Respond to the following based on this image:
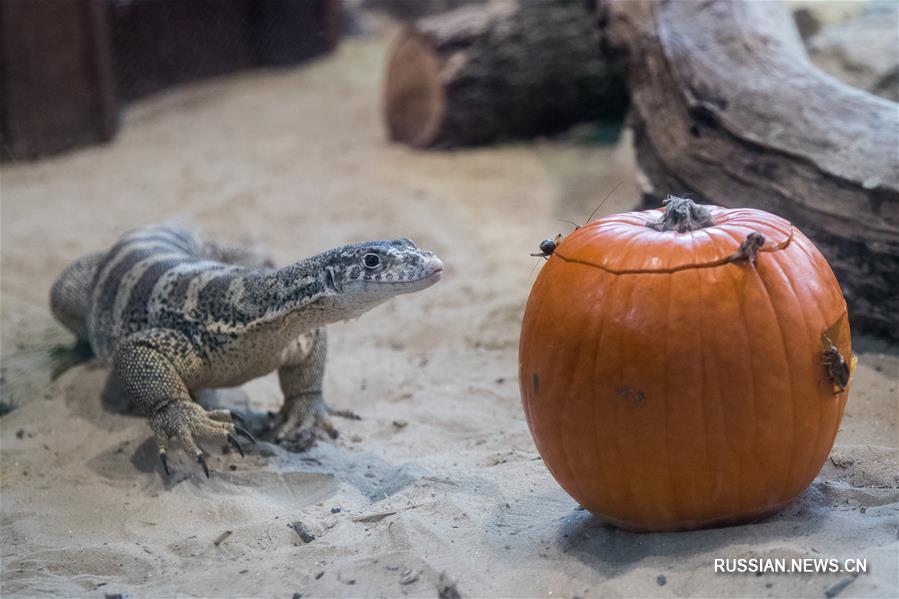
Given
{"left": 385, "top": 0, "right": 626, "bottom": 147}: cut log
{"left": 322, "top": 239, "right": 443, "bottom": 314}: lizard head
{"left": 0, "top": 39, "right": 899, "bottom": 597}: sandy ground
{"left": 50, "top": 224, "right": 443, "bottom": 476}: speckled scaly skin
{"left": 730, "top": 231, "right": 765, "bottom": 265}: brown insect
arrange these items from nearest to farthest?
1. {"left": 730, "top": 231, "right": 765, "bottom": 265}: brown insect
2. {"left": 0, "top": 39, "right": 899, "bottom": 597}: sandy ground
3. {"left": 322, "top": 239, "right": 443, "bottom": 314}: lizard head
4. {"left": 50, "top": 224, "right": 443, "bottom": 476}: speckled scaly skin
5. {"left": 385, "top": 0, "right": 626, "bottom": 147}: cut log

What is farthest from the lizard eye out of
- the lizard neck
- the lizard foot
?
the lizard foot

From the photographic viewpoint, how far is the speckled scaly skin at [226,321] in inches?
156

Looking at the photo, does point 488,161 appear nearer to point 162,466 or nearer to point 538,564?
point 162,466

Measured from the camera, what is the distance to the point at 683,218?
296cm

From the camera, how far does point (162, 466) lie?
422cm

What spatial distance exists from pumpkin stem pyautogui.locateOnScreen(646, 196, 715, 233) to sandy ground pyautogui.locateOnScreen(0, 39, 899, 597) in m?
0.93

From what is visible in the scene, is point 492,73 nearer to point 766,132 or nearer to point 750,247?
point 766,132

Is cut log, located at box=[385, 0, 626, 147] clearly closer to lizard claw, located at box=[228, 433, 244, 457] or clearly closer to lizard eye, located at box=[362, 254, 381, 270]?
lizard eye, located at box=[362, 254, 381, 270]

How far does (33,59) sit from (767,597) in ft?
27.2

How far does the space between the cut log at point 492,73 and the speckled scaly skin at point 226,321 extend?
4801 mm

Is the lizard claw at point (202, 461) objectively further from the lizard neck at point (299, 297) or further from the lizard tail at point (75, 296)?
the lizard tail at point (75, 296)

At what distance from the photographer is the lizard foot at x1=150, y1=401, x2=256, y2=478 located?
4102 millimetres

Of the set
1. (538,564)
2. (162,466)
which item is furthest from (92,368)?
(538,564)

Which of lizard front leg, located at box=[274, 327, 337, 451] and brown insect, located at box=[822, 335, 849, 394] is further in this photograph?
lizard front leg, located at box=[274, 327, 337, 451]
